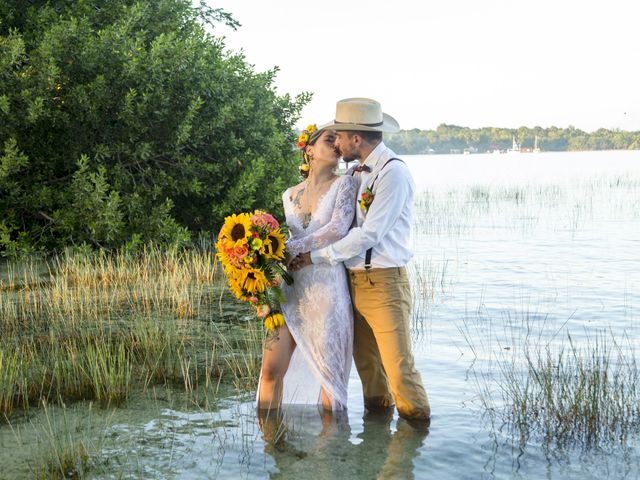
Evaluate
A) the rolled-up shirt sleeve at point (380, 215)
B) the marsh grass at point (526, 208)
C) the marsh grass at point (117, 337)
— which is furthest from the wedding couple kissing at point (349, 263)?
the marsh grass at point (526, 208)

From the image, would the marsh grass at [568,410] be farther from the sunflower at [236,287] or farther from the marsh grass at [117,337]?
the marsh grass at [117,337]

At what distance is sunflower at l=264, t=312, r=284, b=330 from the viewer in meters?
6.32

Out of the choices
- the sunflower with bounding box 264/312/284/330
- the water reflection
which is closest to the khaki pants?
the water reflection

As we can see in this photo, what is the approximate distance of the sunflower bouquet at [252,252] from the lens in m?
6.03

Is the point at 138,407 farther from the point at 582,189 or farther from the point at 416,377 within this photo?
the point at 582,189

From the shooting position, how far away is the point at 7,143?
14.2 m

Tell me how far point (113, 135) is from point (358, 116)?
1033 centimetres

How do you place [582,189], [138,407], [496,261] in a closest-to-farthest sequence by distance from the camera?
1. [138,407]
2. [496,261]
3. [582,189]

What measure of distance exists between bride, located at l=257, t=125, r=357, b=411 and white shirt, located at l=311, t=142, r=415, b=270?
130 mm

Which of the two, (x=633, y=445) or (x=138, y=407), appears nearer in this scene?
(x=633, y=445)

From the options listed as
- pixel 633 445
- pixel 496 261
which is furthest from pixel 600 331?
pixel 496 261

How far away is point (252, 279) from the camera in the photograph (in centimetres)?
612

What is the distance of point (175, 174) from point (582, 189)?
27551mm

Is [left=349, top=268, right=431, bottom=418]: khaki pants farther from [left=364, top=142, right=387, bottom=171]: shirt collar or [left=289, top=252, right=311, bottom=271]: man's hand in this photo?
[left=364, top=142, right=387, bottom=171]: shirt collar
